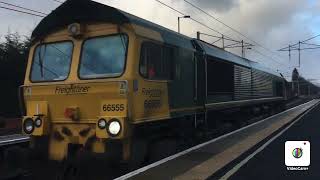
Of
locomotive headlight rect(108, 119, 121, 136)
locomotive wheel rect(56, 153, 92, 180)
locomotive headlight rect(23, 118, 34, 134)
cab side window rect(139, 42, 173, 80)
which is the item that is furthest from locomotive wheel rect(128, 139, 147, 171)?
locomotive headlight rect(23, 118, 34, 134)

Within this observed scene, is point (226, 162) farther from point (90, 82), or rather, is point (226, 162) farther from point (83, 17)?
point (83, 17)

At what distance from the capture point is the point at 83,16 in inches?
434

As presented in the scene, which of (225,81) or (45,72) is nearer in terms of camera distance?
(45,72)

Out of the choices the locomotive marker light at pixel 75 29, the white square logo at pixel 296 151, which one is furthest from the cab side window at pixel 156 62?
the white square logo at pixel 296 151

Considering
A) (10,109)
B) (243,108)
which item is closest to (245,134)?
(243,108)

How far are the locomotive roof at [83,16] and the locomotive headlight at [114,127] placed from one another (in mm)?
1981

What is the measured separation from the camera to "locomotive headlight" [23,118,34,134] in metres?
10.9

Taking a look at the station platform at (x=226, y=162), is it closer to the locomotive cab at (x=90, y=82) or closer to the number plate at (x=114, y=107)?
the locomotive cab at (x=90, y=82)

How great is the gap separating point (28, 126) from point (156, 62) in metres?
2.88

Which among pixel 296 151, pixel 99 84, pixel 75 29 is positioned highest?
pixel 75 29

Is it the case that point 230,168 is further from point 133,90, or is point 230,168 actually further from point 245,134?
point 245,134

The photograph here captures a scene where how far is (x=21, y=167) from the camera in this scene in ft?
36.1

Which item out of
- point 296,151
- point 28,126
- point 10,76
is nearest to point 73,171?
point 28,126

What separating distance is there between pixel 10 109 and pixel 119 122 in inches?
1022
